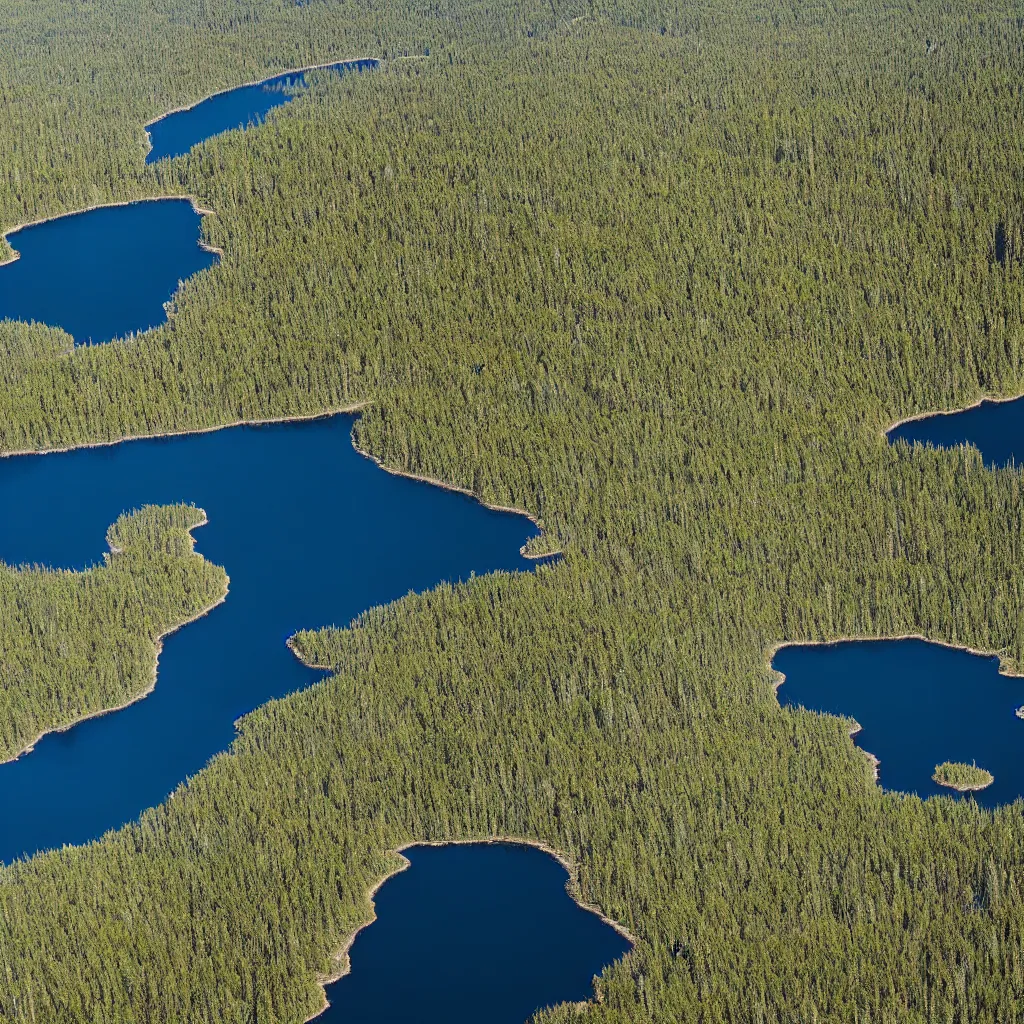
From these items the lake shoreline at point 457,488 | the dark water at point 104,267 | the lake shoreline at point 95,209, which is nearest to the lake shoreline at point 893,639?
the lake shoreline at point 457,488

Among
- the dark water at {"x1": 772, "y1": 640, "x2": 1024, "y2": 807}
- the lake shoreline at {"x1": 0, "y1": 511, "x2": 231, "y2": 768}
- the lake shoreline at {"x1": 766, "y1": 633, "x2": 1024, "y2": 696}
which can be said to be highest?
the lake shoreline at {"x1": 0, "y1": 511, "x2": 231, "y2": 768}

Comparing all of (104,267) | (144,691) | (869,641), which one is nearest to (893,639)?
(869,641)

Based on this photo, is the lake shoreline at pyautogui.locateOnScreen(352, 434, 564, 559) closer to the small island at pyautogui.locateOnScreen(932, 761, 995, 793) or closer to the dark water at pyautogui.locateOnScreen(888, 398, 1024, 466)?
the dark water at pyautogui.locateOnScreen(888, 398, 1024, 466)

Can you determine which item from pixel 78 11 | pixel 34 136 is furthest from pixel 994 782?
pixel 78 11

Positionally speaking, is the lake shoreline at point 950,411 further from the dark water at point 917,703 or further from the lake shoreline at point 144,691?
the lake shoreline at point 144,691

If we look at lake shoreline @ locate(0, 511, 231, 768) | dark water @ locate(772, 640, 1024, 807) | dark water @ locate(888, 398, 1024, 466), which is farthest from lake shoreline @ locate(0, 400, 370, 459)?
dark water @ locate(772, 640, 1024, 807)

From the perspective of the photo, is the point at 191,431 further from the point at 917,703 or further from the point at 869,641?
the point at 917,703
